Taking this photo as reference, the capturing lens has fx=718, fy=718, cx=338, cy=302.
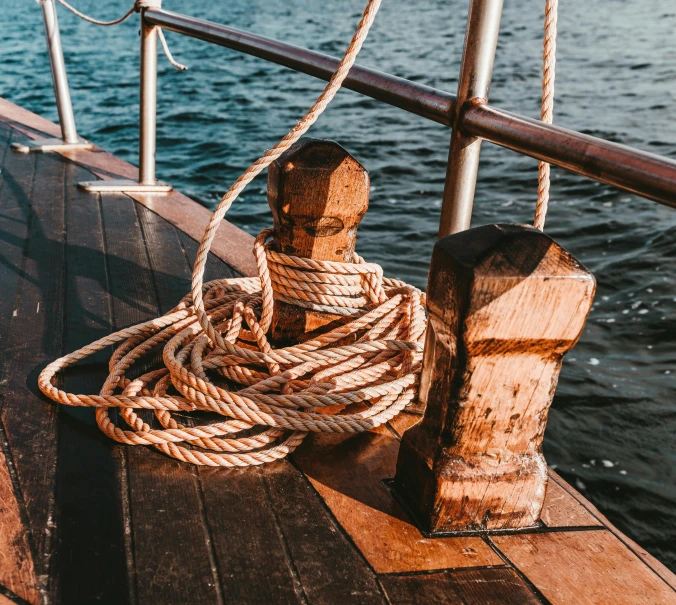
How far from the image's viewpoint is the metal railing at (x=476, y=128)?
1.07 m

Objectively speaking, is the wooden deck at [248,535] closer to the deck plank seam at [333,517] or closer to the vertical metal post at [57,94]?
the deck plank seam at [333,517]

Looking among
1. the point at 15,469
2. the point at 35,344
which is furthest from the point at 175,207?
the point at 15,469

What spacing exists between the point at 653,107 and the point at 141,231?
29.9 feet

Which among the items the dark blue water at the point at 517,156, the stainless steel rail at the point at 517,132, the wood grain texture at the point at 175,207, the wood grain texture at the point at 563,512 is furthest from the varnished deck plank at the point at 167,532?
the dark blue water at the point at 517,156

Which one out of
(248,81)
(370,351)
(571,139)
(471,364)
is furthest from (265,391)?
(248,81)

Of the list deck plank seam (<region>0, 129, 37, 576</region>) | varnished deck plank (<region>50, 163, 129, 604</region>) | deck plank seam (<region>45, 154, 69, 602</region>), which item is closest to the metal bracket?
deck plank seam (<region>45, 154, 69, 602</region>)

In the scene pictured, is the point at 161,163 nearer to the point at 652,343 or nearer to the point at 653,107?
the point at 652,343

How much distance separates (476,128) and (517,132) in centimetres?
14

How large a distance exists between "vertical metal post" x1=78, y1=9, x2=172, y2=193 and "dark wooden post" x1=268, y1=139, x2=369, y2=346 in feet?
4.92

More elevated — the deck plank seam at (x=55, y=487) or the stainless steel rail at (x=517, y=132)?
the stainless steel rail at (x=517, y=132)

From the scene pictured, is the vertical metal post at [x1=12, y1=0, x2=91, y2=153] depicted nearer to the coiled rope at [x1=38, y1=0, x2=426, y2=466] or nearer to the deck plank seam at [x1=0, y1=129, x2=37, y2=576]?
the coiled rope at [x1=38, y1=0, x2=426, y2=466]

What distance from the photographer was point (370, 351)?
1.73 m

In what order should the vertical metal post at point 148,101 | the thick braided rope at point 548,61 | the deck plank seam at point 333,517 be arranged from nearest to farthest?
the deck plank seam at point 333,517, the thick braided rope at point 548,61, the vertical metal post at point 148,101

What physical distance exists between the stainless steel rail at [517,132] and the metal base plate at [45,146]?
2107mm
